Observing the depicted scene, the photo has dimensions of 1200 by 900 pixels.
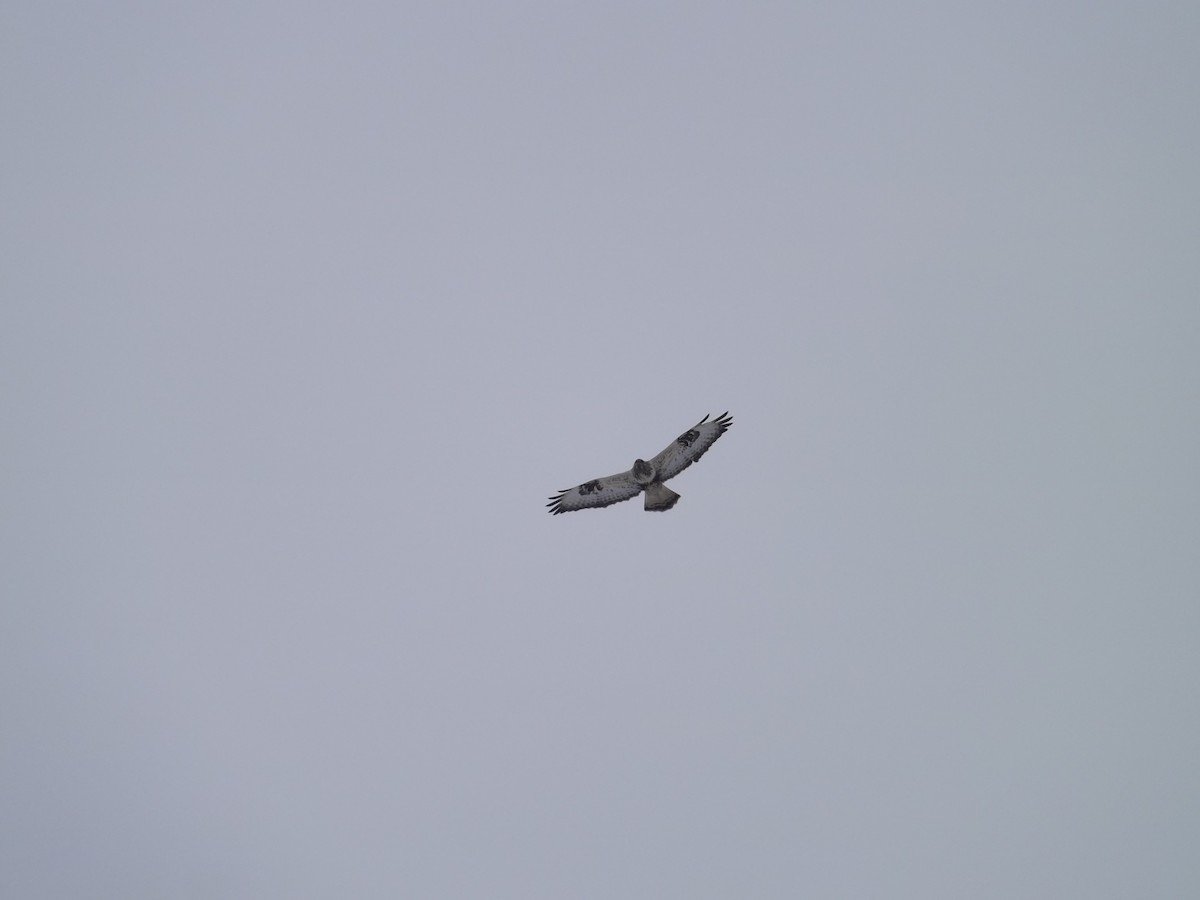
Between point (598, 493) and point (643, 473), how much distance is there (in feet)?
6.35

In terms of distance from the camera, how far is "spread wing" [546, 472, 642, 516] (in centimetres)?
2842

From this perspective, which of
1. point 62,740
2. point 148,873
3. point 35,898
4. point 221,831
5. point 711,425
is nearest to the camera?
point 711,425

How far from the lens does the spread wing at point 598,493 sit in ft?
93.2

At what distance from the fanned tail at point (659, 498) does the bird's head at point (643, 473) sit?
0.69 feet

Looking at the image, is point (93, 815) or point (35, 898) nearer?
point (35, 898)

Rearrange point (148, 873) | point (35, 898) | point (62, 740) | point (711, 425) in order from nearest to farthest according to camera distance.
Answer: point (711, 425) < point (35, 898) < point (148, 873) < point (62, 740)

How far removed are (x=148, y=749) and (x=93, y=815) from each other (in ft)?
33.7

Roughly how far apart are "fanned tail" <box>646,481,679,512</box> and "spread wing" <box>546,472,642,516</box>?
47 cm

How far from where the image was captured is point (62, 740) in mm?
138500

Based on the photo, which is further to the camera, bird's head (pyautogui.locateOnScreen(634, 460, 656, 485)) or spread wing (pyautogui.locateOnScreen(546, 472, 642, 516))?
spread wing (pyautogui.locateOnScreen(546, 472, 642, 516))

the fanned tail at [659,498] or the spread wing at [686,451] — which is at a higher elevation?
the spread wing at [686,451]

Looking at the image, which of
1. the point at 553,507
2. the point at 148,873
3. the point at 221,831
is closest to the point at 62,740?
the point at 148,873

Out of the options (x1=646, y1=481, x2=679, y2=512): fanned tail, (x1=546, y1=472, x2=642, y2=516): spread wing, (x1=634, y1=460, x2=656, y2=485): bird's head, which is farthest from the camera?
(x1=546, y1=472, x2=642, y2=516): spread wing

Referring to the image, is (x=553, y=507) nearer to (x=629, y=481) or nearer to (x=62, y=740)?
(x=629, y=481)
